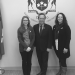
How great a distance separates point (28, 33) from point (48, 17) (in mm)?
789

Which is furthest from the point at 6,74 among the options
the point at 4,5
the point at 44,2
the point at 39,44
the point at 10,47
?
the point at 44,2

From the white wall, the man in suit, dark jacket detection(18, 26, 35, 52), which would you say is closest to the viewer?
dark jacket detection(18, 26, 35, 52)

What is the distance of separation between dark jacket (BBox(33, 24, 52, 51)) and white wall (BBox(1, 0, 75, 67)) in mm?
454

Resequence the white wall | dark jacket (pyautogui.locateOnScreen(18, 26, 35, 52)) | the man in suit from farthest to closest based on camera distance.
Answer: the white wall, the man in suit, dark jacket (pyautogui.locateOnScreen(18, 26, 35, 52))

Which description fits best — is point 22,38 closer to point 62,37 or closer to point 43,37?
point 43,37

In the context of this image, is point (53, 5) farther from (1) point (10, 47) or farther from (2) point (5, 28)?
(1) point (10, 47)

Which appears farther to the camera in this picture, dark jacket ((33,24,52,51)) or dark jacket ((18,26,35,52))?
dark jacket ((33,24,52,51))

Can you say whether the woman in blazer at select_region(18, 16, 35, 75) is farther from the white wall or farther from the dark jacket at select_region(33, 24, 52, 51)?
the white wall

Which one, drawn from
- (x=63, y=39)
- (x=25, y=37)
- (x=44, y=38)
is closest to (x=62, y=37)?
(x=63, y=39)

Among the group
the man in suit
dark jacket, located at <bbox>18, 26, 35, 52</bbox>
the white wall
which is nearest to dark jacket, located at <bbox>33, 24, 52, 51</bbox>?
Answer: the man in suit

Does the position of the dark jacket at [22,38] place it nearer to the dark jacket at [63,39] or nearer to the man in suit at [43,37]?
the man in suit at [43,37]

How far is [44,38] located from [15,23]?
0.91m

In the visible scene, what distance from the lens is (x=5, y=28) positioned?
2.95 m

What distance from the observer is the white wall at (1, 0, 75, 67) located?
2846 mm
